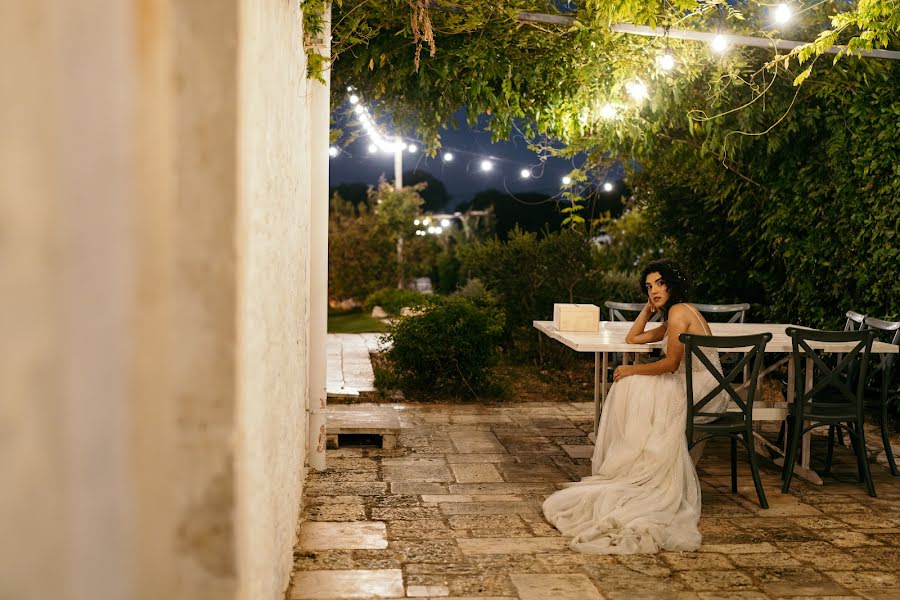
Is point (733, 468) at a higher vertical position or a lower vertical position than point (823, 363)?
lower

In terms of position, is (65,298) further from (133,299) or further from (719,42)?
(719,42)

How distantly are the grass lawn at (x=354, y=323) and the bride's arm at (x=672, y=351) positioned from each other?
7.75m

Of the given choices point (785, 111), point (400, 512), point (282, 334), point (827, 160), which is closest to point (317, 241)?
point (400, 512)

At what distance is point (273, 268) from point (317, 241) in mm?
2561

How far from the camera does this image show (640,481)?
4.40 meters

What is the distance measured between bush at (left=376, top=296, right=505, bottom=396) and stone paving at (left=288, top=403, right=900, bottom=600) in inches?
68.0

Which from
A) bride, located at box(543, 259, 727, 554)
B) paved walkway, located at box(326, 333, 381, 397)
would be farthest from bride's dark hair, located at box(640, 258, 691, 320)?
paved walkway, located at box(326, 333, 381, 397)

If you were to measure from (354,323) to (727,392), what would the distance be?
1095 cm

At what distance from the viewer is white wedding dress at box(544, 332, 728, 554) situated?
3.93m

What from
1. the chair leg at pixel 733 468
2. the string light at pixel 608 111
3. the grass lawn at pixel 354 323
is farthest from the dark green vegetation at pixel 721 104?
the grass lawn at pixel 354 323

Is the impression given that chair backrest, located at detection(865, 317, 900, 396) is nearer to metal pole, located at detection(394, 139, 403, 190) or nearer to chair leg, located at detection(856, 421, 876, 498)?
chair leg, located at detection(856, 421, 876, 498)

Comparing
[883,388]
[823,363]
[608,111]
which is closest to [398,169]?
[608,111]

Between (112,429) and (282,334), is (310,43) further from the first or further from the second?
(112,429)

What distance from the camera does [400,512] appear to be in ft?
14.2
